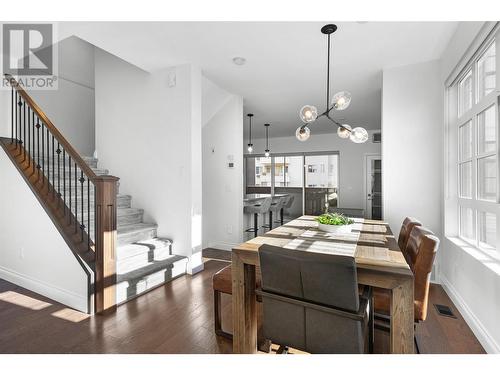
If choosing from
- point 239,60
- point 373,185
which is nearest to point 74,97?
point 239,60

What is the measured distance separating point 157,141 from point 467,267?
375cm

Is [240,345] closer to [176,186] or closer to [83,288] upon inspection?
[83,288]

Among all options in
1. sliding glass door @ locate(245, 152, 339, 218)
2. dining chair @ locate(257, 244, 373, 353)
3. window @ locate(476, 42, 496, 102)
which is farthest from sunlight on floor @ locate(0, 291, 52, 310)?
sliding glass door @ locate(245, 152, 339, 218)

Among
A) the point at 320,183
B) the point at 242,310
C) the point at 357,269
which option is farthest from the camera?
the point at 320,183

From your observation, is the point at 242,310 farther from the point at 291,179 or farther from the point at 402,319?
the point at 291,179

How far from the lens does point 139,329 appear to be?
2.11 meters

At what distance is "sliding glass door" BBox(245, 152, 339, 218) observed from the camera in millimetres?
7926

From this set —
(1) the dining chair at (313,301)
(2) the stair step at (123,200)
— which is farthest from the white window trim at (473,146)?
(2) the stair step at (123,200)

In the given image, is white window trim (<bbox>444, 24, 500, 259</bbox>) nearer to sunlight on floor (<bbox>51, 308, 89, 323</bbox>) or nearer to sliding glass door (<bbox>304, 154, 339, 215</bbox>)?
sunlight on floor (<bbox>51, 308, 89, 323</bbox>)

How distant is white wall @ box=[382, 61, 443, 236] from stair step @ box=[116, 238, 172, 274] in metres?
2.92

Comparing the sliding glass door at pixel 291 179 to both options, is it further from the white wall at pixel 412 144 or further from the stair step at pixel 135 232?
the stair step at pixel 135 232

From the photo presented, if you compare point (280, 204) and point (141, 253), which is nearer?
point (141, 253)

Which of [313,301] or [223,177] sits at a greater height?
[223,177]
